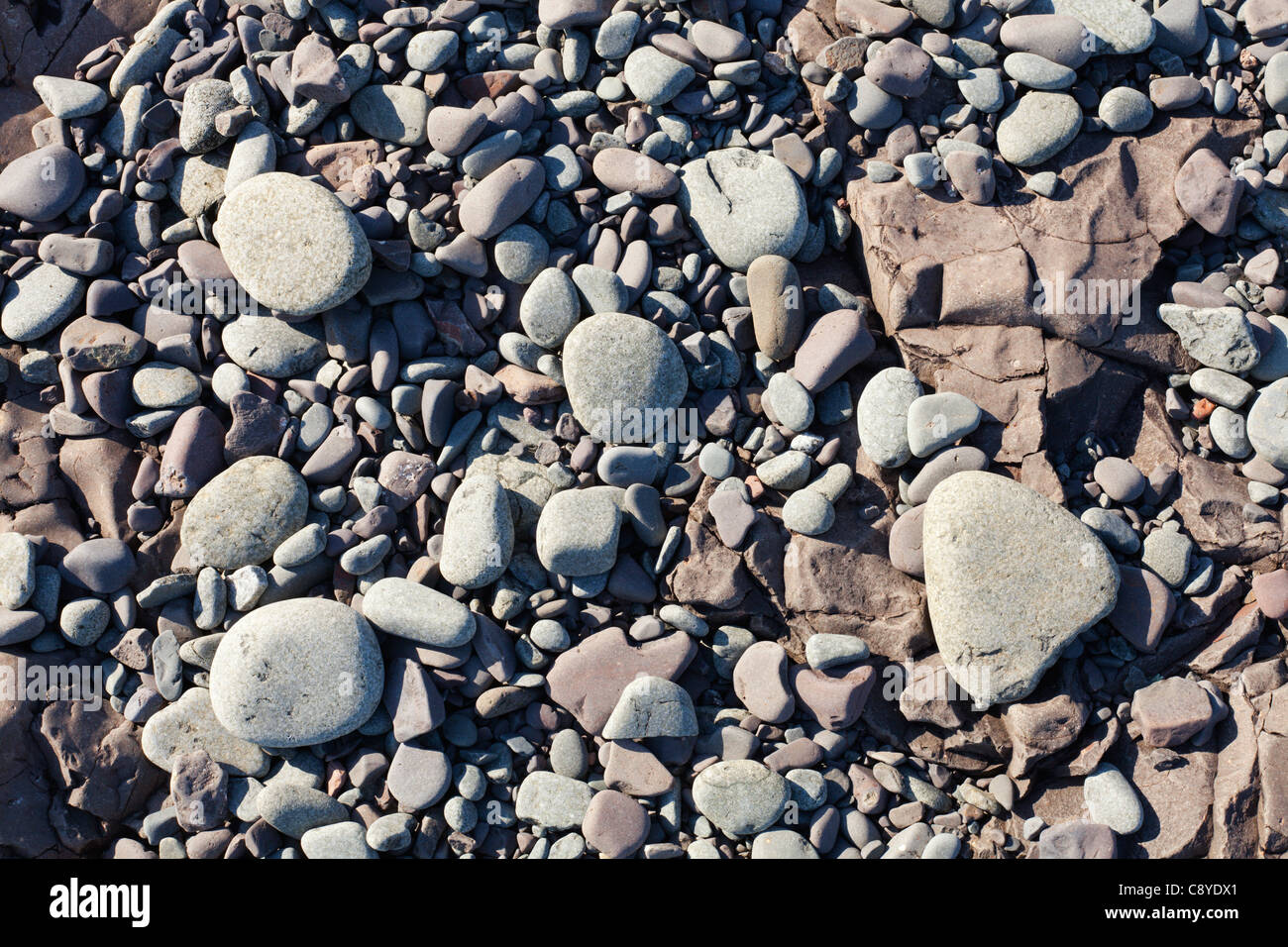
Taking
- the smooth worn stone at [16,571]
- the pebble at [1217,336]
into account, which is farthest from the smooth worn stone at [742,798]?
the smooth worn stone at [16,571]

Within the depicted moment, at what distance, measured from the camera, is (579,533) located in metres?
3.67

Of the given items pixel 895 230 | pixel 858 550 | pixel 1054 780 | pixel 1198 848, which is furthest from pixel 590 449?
pixel 1198 848

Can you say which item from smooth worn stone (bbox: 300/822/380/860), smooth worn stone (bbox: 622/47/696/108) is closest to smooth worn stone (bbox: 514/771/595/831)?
smooth worn stone (bbox: 300/822/380/860)

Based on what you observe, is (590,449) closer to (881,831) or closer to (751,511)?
(751,511)

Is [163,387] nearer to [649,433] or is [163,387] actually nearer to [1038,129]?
[649,433]

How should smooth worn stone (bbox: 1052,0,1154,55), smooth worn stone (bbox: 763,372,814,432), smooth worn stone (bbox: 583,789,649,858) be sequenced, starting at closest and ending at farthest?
smooth worn stone (bbox: 583,789,649,858) → smooth worn stone (bbox: 763,372,814,432) → smooth worn stone (bbox: 1052,0,1154,55)

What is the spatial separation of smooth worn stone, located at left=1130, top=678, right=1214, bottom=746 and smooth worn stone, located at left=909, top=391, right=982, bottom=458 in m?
1.30

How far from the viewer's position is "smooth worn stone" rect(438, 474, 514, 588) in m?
3.66

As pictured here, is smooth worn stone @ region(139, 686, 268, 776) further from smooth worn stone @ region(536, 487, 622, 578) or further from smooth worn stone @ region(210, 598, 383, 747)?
smooth worn stone @ region(536, 487, 622, 578)

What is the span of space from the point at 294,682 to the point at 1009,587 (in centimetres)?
285

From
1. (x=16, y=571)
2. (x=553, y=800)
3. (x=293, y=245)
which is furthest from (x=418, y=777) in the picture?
(x=293, y=245)

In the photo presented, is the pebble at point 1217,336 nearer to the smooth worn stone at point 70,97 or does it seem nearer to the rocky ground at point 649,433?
the rocky ground at point 649,433

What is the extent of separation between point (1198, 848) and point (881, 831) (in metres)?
1.22

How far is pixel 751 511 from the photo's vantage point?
148 inches
